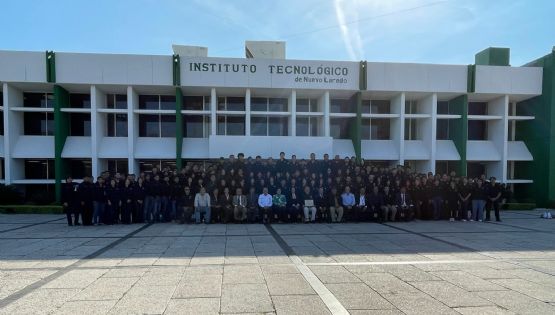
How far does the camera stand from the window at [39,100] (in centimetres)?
1808

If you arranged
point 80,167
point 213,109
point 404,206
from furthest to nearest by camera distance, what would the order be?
point 80,167
point 213,109
point 404,206

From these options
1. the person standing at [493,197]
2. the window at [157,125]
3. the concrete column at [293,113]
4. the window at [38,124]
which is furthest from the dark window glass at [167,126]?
the person standing at [493,197]

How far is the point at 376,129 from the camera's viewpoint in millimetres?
19891

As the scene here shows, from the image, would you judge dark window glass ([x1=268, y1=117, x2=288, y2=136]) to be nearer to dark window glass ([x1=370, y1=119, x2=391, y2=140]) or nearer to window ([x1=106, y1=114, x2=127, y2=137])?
dark window glass ([x1=370, y1=119, x2=391, y2=140])

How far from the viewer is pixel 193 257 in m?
6.91

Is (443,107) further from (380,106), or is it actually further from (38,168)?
(38,168)

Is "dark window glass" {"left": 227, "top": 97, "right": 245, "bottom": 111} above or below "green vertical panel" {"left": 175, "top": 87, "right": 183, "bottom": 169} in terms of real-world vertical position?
above

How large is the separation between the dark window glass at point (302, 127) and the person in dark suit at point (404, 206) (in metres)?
7.92

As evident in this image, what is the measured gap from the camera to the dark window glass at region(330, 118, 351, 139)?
19484 mm

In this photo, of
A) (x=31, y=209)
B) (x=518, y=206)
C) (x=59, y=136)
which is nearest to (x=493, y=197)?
(x=518, y=206)

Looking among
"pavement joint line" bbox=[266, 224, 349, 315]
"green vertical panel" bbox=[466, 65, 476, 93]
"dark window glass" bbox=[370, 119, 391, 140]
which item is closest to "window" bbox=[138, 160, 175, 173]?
"dark window glass" bbox=[370, 119, 391, 140]

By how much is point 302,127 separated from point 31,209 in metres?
14.8

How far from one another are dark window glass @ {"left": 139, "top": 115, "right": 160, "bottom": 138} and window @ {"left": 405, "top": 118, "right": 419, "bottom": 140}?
1553 centimetres

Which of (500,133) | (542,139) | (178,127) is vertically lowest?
(542,139)
